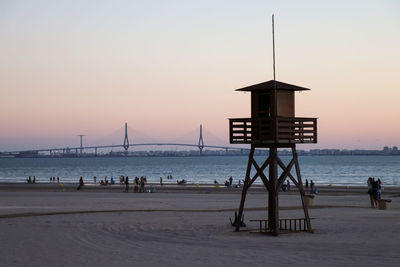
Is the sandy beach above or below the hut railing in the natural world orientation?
below

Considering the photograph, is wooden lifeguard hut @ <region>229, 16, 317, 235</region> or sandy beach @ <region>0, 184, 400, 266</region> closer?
sandy beach @ <region>0, 184, 400, 266</region>

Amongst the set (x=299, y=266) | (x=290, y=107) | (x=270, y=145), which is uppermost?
(x=290, y=107)

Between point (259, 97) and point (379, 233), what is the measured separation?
23.4 feet

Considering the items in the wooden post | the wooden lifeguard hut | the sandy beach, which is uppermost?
the wooden lifeguard hut

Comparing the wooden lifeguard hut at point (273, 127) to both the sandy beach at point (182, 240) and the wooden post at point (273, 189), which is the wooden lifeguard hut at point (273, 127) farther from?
the sandy beach at point (182, 240)

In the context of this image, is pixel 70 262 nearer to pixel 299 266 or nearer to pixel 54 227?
pixel 299 266

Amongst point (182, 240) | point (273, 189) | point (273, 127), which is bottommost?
point (182, 240)

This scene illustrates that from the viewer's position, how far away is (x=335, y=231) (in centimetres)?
2331

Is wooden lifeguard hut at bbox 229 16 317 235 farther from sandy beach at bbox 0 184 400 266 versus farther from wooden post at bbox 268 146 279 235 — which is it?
sandy beach at bbox 0 184 400 266

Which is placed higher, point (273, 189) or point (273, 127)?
point (273, 127)

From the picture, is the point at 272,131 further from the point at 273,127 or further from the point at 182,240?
the point at 182,240

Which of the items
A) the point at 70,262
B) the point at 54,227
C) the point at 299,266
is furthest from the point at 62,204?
the point at 299,266

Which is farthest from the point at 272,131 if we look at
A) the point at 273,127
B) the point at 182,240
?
the point at 182,240

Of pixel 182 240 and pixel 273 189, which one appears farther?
pixel 273 189
